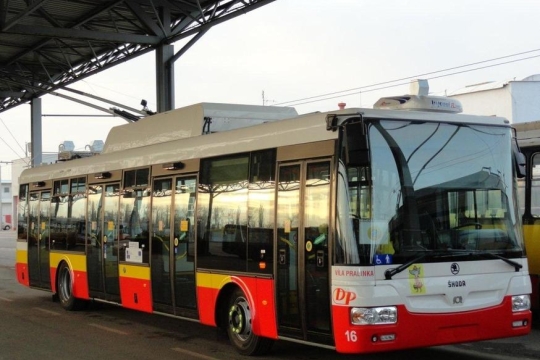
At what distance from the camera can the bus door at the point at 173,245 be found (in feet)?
34.6

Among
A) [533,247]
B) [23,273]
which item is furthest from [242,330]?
[23,273]

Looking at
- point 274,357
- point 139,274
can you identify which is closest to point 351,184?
point 274,357

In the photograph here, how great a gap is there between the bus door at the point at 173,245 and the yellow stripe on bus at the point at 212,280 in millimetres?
213

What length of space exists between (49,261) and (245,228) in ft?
25.0

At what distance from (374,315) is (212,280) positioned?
3.06 metres

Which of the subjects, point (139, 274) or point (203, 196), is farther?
point (139, 274)

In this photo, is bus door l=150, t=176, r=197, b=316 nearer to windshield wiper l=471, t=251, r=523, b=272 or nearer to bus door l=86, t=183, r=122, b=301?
bus door l=86, t=183, r=122, b=301

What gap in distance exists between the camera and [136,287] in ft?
39.3

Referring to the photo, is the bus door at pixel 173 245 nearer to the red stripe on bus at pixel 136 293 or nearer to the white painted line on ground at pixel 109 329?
the red stripe on bus at pixel 136 293

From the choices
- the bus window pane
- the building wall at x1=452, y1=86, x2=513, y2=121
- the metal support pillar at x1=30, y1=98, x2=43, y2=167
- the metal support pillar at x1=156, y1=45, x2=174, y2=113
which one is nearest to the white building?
the building wall at x1=452, y1=86, x2=513, y2=121

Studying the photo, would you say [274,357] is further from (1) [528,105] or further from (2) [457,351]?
(1) [528,105]

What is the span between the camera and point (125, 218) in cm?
1251

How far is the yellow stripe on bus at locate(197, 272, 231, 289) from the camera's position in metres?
9.69

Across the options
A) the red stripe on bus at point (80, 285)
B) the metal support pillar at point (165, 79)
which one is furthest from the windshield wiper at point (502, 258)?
the metal support pillar at point (165, 79)
